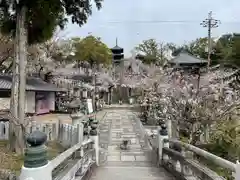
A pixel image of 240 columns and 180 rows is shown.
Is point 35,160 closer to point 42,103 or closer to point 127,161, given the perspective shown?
point 127,161

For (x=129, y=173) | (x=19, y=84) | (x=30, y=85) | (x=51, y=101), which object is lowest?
(x=129, y=173)

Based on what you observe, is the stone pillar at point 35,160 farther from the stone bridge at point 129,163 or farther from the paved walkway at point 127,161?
the paved walkway at point 127,161

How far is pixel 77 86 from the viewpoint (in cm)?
2934

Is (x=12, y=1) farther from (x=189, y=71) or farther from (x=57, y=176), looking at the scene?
(x=189, y=71)

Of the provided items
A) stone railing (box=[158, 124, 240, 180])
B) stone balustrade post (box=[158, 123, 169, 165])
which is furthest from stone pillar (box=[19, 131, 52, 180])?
stone balustrade post (box=[158, 123, 169, 165])

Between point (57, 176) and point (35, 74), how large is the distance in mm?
24847

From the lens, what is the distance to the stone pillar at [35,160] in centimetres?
268

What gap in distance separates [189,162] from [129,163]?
12.0ft

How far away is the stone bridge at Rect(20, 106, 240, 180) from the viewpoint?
11.9 feet

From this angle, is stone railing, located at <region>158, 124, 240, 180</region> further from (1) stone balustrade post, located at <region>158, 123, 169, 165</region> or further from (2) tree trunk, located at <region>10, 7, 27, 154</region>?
(2) tree trunk, located at <region>10, 7, 27, 154</region>

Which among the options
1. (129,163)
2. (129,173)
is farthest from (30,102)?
(129,173)

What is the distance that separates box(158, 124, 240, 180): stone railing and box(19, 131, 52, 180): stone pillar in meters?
1.89

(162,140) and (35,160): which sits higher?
(35,160)

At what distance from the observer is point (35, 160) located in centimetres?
272
